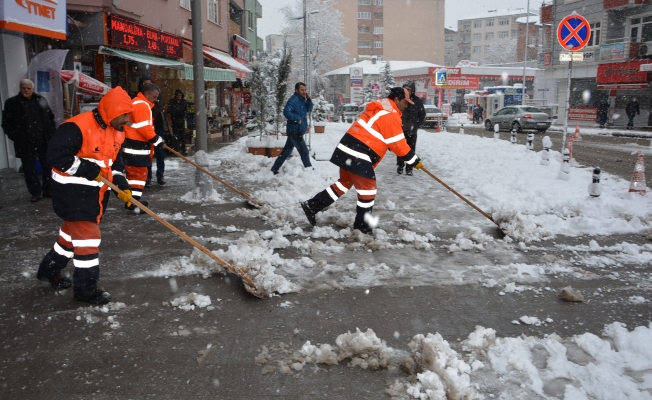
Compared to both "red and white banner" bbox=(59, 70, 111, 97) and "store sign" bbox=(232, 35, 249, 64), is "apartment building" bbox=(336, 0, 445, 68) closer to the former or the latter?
"store sign" bbox=(232, 35, 249, 64)

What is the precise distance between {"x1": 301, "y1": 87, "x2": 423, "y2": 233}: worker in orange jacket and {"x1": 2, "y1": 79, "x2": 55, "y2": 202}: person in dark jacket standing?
459cm

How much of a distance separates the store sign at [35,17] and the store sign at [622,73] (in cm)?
3131

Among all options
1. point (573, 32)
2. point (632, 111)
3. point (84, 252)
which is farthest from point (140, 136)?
point (632, 111)

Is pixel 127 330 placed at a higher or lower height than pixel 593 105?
lower

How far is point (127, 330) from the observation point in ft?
13.0

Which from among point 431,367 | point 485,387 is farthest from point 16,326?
point 485,387

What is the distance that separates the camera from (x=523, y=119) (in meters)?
27.5

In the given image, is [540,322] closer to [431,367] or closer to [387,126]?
[431,367]

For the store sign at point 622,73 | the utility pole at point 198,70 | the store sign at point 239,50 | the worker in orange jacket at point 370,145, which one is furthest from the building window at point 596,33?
the worker in orange jacket at point 370,145

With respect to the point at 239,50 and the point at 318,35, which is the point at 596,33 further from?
the point at 318,35

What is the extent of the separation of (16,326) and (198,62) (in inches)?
221

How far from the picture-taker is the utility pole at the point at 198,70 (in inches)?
332

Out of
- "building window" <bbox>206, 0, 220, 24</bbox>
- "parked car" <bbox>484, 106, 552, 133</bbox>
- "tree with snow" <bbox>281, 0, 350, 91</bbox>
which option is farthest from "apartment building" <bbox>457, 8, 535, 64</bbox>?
"building window" <bbox>206, 0, 220, 24</bbox>

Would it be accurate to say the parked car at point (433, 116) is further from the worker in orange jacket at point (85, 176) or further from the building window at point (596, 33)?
the worker in orange jacket at point (85, 176)
